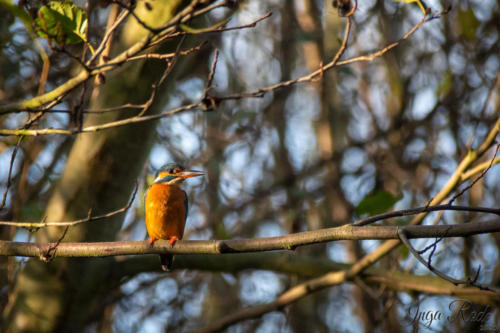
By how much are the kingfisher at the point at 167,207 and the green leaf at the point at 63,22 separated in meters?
2.12

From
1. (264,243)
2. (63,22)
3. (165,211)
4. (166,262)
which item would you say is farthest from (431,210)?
(165,211)

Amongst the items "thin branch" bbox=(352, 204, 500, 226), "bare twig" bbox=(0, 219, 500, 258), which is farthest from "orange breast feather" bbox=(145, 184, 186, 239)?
"thin branch" bbox=(352, 204, 500, 226)

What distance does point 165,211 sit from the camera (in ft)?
15.4

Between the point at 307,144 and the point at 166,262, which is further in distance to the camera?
the point at 307,144

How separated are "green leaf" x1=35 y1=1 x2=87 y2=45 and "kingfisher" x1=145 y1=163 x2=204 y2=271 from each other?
2.12m

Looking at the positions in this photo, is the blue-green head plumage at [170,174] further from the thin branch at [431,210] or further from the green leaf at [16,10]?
the thin branch at [431,210]

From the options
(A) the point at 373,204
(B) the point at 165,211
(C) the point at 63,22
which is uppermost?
(B) the point at 165,211

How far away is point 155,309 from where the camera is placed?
6793 millimetres

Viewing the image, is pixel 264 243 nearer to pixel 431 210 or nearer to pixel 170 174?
pixel 431 210

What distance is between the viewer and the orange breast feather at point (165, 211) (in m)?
4.68

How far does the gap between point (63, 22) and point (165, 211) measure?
246cm

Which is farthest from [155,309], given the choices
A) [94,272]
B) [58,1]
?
[58,1]

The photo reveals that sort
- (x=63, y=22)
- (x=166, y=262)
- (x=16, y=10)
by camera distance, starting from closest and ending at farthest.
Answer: (x=63, y=22), (x=16, y=10), (x=166, y=262)

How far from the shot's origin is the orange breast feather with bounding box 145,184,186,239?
468cm
